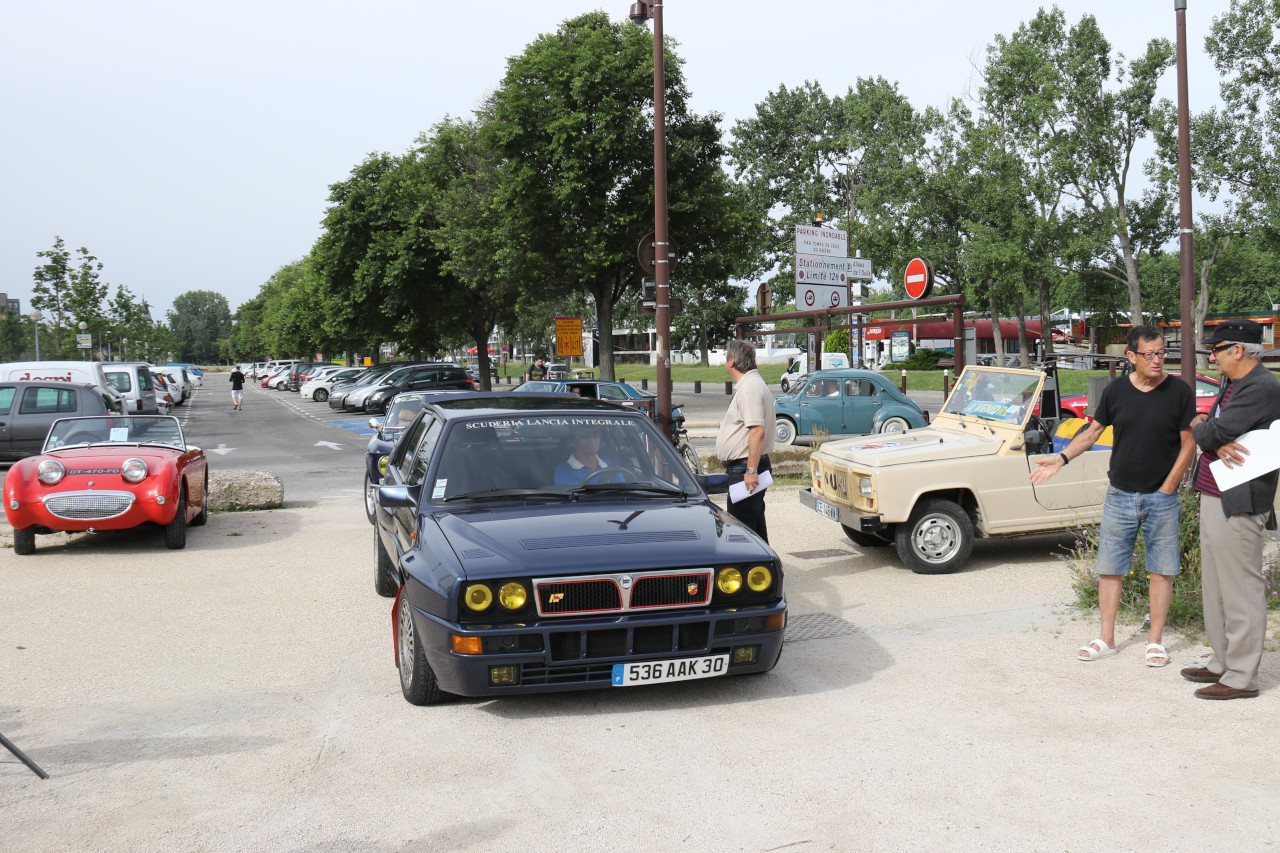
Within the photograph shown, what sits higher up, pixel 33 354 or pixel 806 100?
pixel 806 100

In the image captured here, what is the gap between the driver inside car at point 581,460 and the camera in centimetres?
575

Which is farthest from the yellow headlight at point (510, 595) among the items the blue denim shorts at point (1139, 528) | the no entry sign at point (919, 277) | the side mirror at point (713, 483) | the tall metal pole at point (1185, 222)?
the no entry sign at point (919, 277)

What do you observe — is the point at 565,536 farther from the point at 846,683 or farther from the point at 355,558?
the point at 355,558

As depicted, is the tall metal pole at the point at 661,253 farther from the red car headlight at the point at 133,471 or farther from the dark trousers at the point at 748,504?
the red car headlight at the point at 133,471

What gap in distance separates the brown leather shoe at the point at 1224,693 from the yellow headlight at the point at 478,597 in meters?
3.42

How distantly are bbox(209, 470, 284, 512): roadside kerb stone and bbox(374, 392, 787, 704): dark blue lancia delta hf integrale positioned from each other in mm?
7852

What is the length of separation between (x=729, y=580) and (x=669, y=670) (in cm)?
50

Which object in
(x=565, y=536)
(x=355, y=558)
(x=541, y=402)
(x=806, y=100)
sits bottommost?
(x=355, y=558)

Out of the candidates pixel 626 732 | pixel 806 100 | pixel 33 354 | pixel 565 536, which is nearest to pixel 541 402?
pixel 565 536

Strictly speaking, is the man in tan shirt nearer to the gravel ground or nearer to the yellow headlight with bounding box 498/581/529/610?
the gravel ground

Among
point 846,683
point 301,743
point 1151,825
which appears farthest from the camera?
point 846,683

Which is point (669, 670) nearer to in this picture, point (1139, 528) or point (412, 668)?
point (412, 668)

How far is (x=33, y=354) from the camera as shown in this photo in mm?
69250

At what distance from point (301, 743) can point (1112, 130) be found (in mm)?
45008
